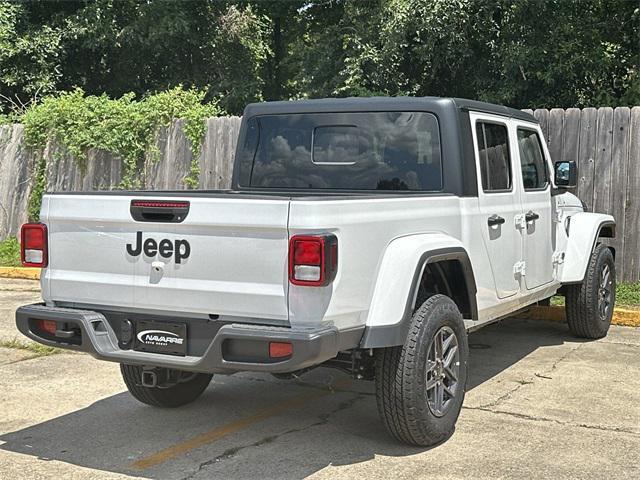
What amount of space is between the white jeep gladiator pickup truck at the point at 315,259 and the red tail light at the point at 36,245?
1 cm

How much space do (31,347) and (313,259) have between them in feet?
14.5

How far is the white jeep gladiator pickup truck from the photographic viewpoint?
4.24 m

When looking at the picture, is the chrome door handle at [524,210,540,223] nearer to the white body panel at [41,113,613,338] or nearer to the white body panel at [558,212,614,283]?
the white body panel at [558,212,614,283]

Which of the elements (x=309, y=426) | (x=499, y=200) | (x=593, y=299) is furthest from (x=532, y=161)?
(x=309, y=426)

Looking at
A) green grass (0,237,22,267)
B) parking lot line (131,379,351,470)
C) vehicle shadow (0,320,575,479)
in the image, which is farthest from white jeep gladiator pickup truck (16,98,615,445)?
green grass (0,237,22,267)

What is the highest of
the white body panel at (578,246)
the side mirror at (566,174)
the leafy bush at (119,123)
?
the leafy bush at (119,123)

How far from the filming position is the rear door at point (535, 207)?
6527mm

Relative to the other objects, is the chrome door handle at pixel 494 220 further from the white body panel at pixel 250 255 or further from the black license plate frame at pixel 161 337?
the black license plate frame at pixel 161 337

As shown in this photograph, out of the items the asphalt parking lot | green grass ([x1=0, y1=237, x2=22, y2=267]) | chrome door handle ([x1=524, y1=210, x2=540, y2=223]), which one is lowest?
the asphalt parking lot

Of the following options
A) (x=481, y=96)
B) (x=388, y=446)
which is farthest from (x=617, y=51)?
(x=388, y=446)

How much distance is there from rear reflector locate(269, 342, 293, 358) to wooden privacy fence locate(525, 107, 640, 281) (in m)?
6.73

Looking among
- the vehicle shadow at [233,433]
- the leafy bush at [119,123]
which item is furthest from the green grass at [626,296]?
the leafy bush at [119,123]

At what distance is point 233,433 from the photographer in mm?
5277

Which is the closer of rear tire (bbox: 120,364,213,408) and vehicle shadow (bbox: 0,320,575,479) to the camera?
vehicle shadow (bbox: 0,320,575,479)
